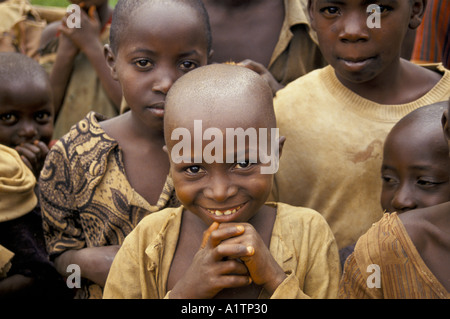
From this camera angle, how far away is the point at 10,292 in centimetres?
252

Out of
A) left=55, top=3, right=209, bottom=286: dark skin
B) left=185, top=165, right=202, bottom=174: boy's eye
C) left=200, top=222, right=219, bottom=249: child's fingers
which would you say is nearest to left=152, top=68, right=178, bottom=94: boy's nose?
left=55, top=3, right=209, bottom=286: dark skin

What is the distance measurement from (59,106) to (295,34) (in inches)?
61.7

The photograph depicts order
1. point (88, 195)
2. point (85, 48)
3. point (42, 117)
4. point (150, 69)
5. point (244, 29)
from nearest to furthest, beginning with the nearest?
1. point (150, 69)
2. point (88, 195)
3. point (244, 29)
4. point (42, 117)
5. point (85, 48)

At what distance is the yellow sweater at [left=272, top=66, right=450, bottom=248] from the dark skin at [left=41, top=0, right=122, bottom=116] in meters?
1.33

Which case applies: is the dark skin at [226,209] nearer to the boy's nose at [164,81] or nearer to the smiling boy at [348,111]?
the boy's nose at [164,81]

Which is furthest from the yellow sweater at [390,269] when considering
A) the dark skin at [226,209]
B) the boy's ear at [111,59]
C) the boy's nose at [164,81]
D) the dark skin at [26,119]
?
the dark skin at [26,119]

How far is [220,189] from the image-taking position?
1.78 meters

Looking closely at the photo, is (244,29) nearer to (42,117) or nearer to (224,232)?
(42,117)

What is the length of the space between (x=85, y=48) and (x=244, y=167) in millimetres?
2008

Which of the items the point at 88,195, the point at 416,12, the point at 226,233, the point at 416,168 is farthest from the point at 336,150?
the point at 88,195

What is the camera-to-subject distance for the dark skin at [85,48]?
353cm

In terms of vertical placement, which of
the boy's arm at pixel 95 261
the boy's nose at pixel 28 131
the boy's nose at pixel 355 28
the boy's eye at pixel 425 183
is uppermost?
the boy's nose at pixel 355 28

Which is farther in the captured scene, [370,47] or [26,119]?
A: [26,119]

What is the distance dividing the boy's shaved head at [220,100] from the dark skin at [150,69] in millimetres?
337
